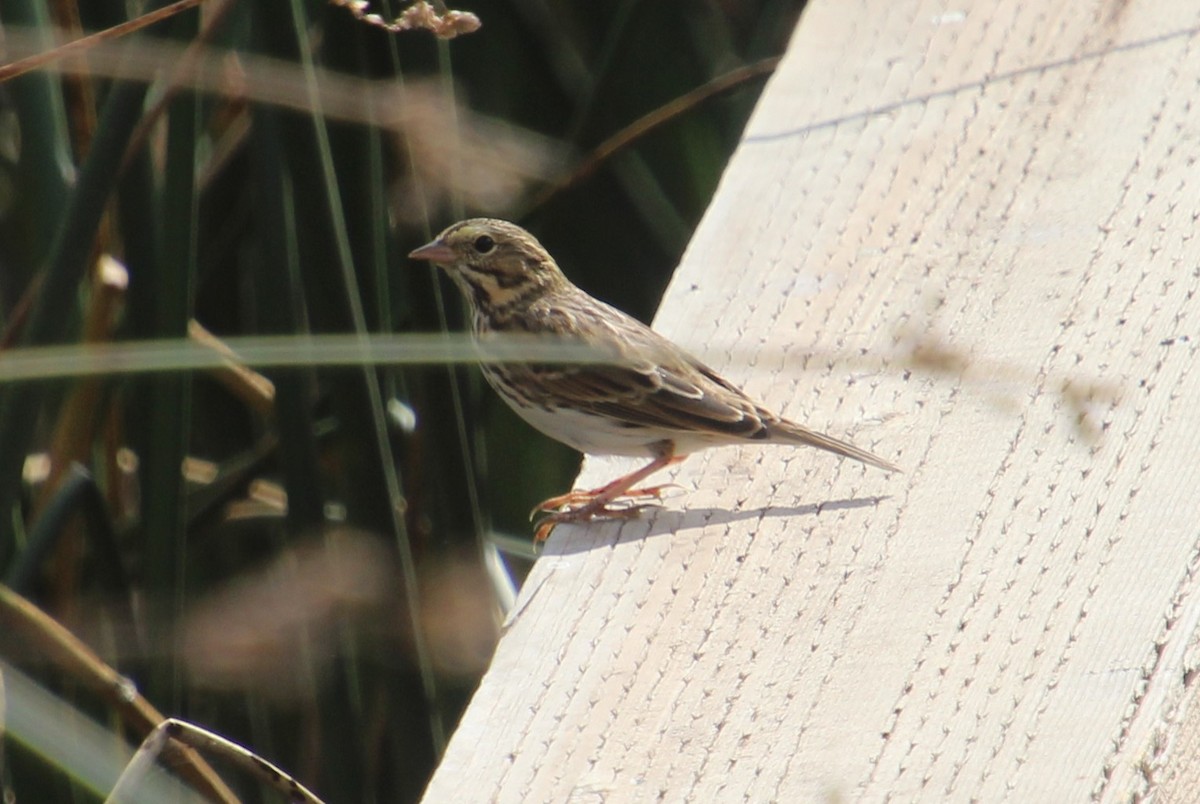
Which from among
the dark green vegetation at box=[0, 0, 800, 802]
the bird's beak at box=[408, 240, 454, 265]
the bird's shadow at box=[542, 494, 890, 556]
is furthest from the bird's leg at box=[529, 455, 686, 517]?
the bird's beak at box=[408, 240, 454, 265]

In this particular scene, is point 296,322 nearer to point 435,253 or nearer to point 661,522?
point 435,253

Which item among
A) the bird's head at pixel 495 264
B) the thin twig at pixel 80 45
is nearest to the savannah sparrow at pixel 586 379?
the bird's head at pixel 495 264

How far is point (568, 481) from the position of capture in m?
4.63

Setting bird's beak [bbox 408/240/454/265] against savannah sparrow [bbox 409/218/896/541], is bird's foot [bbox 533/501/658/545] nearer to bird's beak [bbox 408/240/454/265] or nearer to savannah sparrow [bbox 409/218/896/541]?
savannah sparrow [bbox 409/218/896/541]

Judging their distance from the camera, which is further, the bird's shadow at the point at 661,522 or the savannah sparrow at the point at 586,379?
the savannah sparrow at the point at 586,379

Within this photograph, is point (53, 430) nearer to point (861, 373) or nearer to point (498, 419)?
point (498, 419)

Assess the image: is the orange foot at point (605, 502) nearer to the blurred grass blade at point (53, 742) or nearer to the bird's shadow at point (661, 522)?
the bird's shadow at point (661, 522)

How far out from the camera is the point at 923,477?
7.63 ft

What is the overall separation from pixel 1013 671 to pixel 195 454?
3.22 metres

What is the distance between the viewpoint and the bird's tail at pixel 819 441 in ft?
7.79

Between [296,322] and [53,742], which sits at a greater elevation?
[53,742]

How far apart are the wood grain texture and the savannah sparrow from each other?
175mm

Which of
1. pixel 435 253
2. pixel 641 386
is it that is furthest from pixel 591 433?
pixel 435 253

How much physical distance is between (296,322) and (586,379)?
2.45 feet
